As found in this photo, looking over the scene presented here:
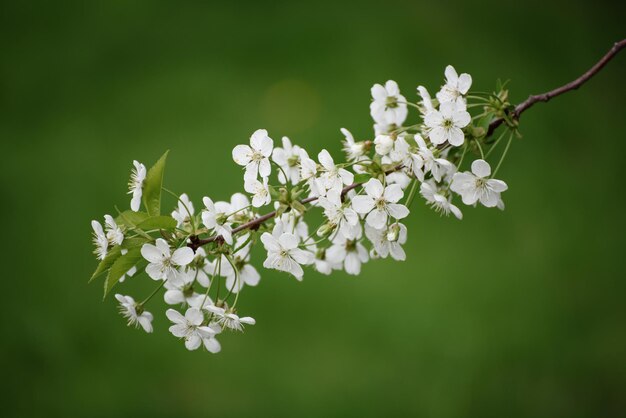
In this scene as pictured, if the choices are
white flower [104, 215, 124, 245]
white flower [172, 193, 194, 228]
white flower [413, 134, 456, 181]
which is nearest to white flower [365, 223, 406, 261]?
white flower [413, 134, 456, 181]

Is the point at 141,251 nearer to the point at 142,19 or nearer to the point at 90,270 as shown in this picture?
the point at 90,270

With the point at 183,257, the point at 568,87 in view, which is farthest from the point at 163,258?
the point at 568,87

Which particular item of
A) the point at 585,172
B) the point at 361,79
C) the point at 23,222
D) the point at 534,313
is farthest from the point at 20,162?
the point at 585,172

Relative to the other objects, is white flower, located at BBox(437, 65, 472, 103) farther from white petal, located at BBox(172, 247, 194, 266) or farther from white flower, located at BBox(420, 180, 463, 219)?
white petal, located at BBox(172, 247, 194, 266)

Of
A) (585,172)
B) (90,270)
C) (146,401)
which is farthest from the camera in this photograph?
(585,172)

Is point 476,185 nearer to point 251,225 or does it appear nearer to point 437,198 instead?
point 437,198

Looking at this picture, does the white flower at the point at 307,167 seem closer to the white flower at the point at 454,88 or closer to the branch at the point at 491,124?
the branch at the point at 491,124
